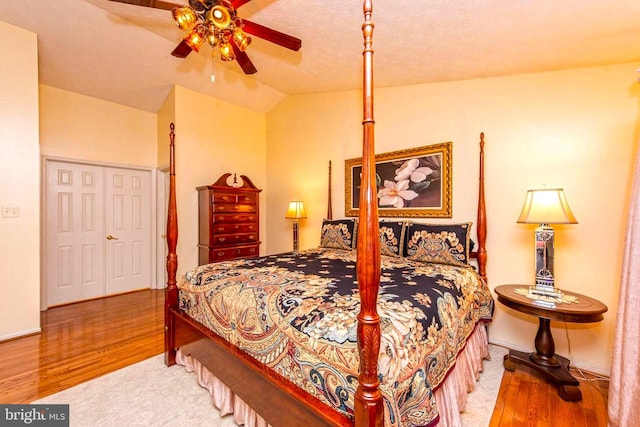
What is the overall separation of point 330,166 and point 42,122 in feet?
12.4

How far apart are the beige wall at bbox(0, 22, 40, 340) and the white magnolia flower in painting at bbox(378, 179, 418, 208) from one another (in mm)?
3786

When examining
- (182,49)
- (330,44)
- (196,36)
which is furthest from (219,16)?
(330,44)

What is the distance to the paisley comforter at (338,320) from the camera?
1.10 meters

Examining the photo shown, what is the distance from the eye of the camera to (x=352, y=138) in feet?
12.5

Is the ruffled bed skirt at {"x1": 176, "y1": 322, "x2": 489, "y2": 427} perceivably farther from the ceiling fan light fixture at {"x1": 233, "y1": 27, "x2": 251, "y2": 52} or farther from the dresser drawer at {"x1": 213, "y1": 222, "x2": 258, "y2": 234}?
the ceiling fan light fixture at {"x1": 233, "y1": 27, "x2": 251, "y2": 52}

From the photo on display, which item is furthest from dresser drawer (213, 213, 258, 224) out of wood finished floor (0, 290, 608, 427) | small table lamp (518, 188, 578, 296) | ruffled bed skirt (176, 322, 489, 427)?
small table lamp (518, 188, 578, 296)

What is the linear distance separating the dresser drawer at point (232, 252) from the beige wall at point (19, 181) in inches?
70.0

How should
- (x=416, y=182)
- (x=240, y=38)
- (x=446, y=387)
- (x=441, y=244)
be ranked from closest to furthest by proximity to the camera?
(x=446, y=387)
(x=240, y=38)
(x=441, y=244)
(x=416, y=182)

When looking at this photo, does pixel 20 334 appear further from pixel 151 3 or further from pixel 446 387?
pixel 446 387

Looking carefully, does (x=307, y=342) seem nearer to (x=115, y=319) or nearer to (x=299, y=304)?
(x=299, y=304)

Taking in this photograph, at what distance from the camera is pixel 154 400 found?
1.88 m

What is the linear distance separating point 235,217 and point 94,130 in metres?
2.35

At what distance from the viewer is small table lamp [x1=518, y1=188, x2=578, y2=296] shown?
2.02 m

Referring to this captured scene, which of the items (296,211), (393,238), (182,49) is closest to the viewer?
(182,49)
